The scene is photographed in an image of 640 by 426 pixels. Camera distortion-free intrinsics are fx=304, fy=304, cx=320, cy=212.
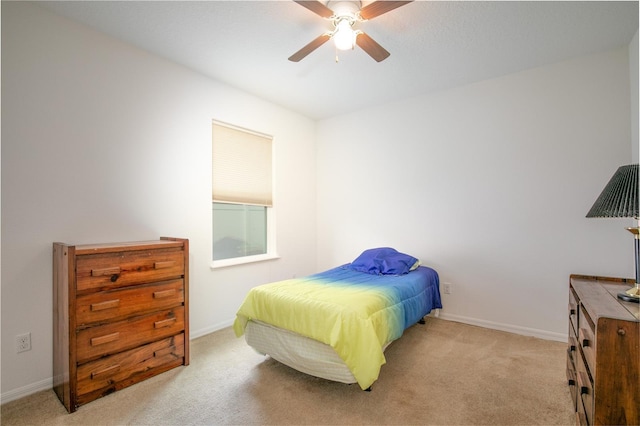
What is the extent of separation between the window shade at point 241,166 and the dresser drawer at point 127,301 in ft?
3.89

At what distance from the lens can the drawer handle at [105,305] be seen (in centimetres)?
194

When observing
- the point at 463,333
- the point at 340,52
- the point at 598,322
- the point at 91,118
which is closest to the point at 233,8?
the point at 340,52

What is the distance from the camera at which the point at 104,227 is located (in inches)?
93.4

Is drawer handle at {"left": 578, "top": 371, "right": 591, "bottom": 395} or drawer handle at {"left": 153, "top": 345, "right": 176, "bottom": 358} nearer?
drawer handle at {"left": 578, "top": 371, "right": 591, "bottom": 395}

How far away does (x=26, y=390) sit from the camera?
2.00 m

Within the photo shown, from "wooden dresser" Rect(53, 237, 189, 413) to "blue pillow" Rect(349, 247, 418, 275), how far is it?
1.76 meters

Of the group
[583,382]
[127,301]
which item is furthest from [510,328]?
[127,301]

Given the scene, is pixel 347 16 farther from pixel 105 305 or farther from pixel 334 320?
pixel 105 305

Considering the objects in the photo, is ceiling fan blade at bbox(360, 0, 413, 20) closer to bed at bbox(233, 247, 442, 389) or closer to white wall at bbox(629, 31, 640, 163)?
bed at bbox(233, 247, 442, 389)

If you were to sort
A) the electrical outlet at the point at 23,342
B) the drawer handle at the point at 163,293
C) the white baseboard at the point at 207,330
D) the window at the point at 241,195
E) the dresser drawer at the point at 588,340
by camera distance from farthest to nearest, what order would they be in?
1. the window at the point at 241,195
2. the white baseboard at the point at 207,330
3. the drawer handle at the point at 163,293
4. the electrical outlet at the point at 23,342
5. the dresser drawer at the point at 588,340

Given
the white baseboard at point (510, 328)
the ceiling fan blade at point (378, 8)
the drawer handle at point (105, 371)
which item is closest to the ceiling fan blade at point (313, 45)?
the ceiling fan blade at point (378, 8)

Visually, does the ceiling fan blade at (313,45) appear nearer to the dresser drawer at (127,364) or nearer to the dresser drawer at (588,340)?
the dresser drawer at (588,340)

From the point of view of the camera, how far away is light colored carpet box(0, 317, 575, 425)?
1765 mm

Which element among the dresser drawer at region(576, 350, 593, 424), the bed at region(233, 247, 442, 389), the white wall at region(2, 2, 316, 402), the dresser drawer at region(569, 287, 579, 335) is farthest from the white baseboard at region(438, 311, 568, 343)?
the white wall at region(2, 2, 316, 402)
